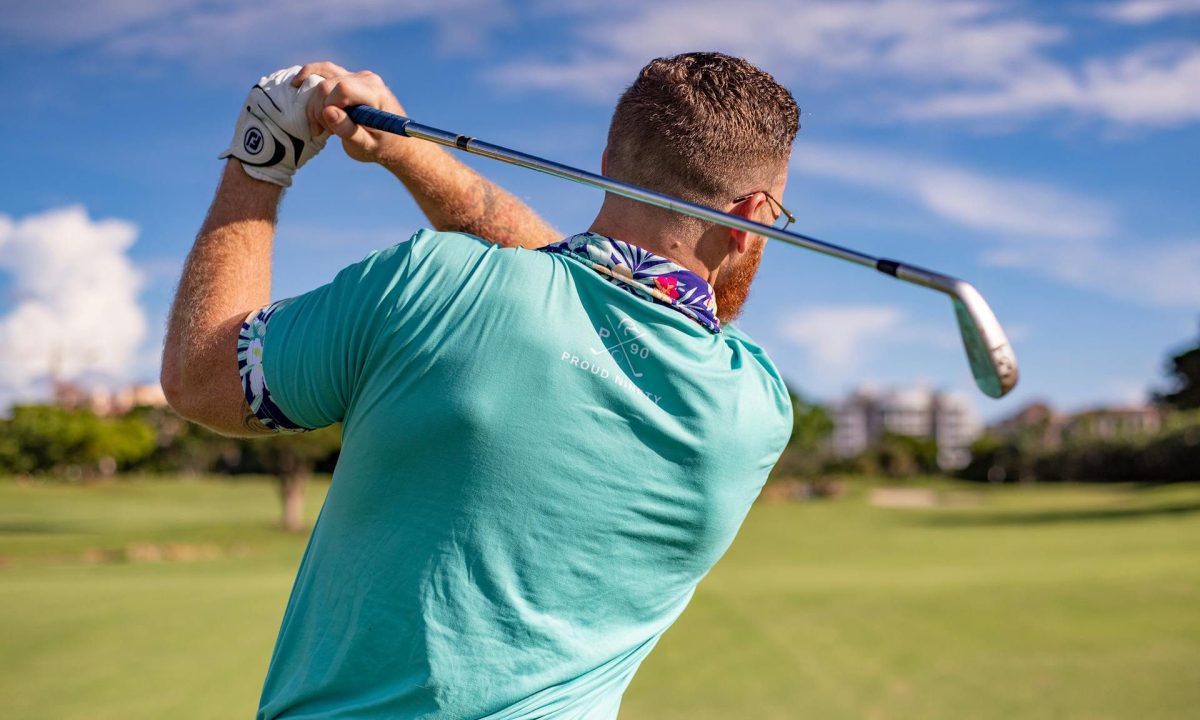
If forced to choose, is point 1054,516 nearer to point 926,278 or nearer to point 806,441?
point 926,278

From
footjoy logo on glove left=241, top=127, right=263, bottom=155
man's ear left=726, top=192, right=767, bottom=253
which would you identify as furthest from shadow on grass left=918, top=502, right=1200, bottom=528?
footjoy logo on glove left=241, top=127, right=263, bottom=155

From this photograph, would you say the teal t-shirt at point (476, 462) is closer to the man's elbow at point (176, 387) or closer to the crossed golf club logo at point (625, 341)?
the crossed golf club logo at point (625, 341)

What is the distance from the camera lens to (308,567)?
1.56m

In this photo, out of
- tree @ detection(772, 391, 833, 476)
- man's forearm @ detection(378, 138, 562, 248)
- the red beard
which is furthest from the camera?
tree @ detection(772, 391, 833, 476)

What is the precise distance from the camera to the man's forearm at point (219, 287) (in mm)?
1499

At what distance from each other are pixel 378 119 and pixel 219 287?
0.37 m

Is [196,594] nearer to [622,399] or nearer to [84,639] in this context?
[84,639]

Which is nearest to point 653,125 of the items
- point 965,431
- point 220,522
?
point 220,522

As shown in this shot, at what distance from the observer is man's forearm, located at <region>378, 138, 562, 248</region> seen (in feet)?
6.70

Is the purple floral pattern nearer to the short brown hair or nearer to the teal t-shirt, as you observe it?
the teal t-shirt

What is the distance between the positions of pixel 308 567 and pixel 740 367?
678 millimetres

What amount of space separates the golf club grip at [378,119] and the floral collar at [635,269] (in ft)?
1.03

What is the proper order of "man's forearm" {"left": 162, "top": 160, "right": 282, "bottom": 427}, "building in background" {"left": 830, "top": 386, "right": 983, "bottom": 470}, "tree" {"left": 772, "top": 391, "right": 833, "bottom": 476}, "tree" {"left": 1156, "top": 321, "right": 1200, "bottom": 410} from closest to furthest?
"man's forearm" {"left": 162, "top": 160, "right": 282, "bottom": 427}, "tree" {"left": 1156, "top": 321, "right": 1200, "bottom": 410}, "tree" {"left": 772, "top": 391, "right": 833, "bottom": 476}, "building in background" {"left": 830, "top": 386, "right": 983, "bottom": 470}

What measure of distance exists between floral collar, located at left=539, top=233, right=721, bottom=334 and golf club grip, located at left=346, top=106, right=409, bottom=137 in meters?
0.31
